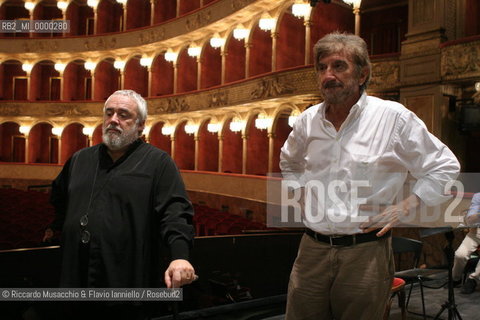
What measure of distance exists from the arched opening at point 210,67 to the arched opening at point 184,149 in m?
2.66

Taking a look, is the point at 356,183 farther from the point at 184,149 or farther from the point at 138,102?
the point at 184,149

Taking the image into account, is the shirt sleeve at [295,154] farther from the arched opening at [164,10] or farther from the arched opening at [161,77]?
the arched opening at [164,10]

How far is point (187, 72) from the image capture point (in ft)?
89.2

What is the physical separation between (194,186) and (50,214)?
8668 mm

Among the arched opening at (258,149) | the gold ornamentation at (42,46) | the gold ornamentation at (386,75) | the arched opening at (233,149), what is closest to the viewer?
the gold ornamentation at (386,75)


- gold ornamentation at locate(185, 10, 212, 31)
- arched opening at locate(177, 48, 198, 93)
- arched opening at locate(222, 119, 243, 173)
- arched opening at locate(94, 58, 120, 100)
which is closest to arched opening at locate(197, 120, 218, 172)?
arched opening at locate(222, 119, 243, 173)

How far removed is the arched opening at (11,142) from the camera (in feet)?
103

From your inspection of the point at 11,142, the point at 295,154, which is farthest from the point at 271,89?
the point at 11,142

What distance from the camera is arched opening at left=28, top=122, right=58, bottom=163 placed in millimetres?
31422

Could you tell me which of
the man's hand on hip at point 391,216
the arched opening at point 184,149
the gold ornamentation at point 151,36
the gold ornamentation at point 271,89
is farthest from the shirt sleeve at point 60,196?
the gold ornamentation at point 151,36

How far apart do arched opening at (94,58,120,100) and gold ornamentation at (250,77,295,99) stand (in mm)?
15303

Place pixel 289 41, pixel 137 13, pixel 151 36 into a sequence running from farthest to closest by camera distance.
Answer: pixel 137 13
pixel 151 36
pixel 289 41

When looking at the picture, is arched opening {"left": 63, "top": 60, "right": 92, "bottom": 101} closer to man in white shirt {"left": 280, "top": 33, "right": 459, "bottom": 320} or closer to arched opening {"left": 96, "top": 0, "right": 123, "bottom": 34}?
arched opening {"left": 96, "top": 0, "right": 123, "bottom": 34}

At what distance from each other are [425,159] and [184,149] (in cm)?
2483
